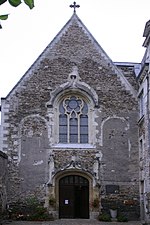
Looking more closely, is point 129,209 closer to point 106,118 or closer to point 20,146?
point 106,118

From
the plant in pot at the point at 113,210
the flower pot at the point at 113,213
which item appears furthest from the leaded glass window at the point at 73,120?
the flower pot at the point at 113,213

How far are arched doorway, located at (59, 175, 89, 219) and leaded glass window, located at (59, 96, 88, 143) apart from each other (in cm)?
187

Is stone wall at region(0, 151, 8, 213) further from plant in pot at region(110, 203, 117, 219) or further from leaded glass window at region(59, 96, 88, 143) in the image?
plant in pot at region(110, 203, 117, 219)

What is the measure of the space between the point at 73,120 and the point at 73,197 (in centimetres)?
369

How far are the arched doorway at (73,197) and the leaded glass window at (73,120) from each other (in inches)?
73.7

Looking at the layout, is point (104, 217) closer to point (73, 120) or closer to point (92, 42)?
point (73, 120)

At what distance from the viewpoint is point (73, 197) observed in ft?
60.1

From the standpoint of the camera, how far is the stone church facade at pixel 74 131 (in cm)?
1809

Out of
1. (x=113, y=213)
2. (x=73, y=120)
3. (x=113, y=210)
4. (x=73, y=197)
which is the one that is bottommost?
(x=113, y=213)

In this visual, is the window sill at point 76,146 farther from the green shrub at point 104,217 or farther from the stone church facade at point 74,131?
the green shrub at point 104,217

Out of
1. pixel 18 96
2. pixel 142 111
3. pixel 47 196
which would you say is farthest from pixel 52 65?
pixel 47 196

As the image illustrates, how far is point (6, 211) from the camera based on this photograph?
56.8 feet

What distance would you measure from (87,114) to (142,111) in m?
2.68

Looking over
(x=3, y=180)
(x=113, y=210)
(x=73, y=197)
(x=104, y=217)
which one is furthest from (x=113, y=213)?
(x=3, y=180)
